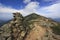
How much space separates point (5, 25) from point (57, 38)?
6341 millimetres

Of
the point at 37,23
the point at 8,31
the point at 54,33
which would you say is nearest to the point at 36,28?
the point at 37,23

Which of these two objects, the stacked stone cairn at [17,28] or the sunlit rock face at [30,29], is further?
the stacked stone cairn at [17,28]

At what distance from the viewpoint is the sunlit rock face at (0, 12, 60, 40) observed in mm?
18656

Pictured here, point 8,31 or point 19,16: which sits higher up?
point 19,16

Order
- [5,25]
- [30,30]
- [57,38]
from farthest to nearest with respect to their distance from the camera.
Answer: [5,25] → [30,30] → [57,38]

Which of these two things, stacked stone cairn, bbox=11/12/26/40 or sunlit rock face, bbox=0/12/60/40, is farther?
stacked stone cairn, bbox=11/12/26/40

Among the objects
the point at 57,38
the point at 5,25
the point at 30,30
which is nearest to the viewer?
the point at 57,38

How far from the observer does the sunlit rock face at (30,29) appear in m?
18.7

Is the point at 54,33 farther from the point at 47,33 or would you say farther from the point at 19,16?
the point at 19,16

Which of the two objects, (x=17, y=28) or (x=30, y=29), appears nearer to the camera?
(x=30, y=29)

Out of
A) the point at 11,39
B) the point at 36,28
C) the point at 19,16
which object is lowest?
the point at 11,39

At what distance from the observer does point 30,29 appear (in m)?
19.6

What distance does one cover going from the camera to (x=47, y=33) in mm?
18500

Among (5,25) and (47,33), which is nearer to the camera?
(47,33)
